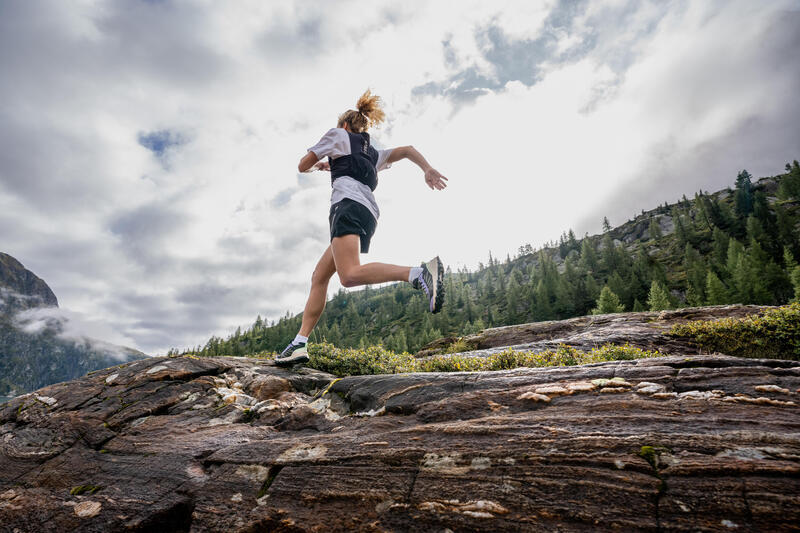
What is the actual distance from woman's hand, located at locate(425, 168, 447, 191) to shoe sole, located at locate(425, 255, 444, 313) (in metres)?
1.64

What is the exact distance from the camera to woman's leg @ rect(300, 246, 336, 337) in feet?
19.4

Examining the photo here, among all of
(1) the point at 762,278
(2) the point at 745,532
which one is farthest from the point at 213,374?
(1) the point at 762,278

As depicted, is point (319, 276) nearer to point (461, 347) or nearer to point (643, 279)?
point (461, 347)

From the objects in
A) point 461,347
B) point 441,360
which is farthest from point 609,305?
point 441,360

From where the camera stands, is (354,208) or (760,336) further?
(760,336)

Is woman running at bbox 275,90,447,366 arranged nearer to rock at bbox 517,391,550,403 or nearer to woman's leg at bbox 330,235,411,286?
woman's leg at bbox 330,235,411,286

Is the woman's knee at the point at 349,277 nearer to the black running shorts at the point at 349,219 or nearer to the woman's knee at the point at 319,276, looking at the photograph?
the black running shorts at the point at 349,219

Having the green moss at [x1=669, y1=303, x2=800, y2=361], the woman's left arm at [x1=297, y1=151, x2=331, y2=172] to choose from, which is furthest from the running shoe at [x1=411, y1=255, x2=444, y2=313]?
the green moss at [x1=669, y1=303, x2=800, y2=361]

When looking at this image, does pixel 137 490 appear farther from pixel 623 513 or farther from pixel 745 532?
pixel 745 532

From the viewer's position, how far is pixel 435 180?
5762mm

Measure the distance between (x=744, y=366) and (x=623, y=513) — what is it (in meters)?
2.57

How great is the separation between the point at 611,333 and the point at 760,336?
353 centimetres

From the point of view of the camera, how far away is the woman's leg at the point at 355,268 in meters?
4.75

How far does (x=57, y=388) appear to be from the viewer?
578 centimetres
